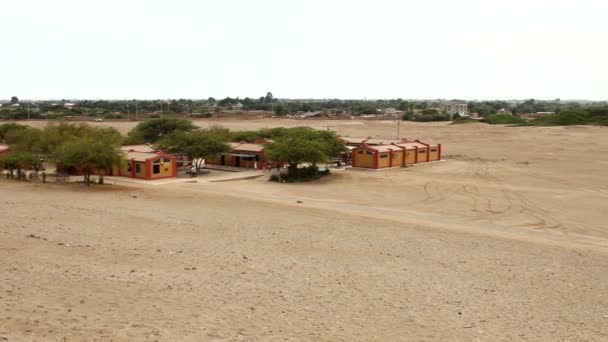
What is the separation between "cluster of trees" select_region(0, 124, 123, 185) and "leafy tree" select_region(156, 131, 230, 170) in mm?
4689

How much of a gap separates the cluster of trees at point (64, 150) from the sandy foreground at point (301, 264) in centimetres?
235

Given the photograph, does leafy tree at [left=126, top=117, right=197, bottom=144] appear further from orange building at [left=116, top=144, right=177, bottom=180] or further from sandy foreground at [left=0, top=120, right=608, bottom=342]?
sandy foreground at [left=0, top=120, right=608, bottom=342]

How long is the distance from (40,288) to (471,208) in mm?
25613

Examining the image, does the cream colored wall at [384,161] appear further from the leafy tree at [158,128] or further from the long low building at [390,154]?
the leafy tree at [158,128]

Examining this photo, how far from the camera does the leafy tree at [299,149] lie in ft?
155

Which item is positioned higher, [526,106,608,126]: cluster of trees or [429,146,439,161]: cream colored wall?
[526,106,608,126]: cluster of trees

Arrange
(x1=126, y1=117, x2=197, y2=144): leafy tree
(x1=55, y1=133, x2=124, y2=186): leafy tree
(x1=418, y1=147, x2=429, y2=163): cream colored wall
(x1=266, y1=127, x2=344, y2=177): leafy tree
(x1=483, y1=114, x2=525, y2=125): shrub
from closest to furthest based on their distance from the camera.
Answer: (x1=55, y1=133, x2=124, y2=186): leafy tree < (x1=266, y1=127, x2=344, y2=177): leafy tree < (x1=418, y1=147, x2=429, y2=163): cream colored wall < (x1=126, y1=117, x2=197, y2=144): leafy tree < (x1=483, y1=114, x2=525, y2=125): shrub

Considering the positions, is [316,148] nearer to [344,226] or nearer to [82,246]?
[344,226]

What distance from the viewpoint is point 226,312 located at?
14375 mm

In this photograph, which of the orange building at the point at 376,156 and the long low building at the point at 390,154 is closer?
the orange building at the point at 376,156

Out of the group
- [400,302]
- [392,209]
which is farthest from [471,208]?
[400,302]

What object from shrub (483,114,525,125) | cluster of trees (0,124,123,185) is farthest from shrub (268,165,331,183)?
shrub (483,114,525,125)

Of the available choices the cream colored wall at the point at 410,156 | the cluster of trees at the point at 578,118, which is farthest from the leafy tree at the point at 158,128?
the cluster of trees at the point at 578,118

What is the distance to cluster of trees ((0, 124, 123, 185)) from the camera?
42.1 meters
